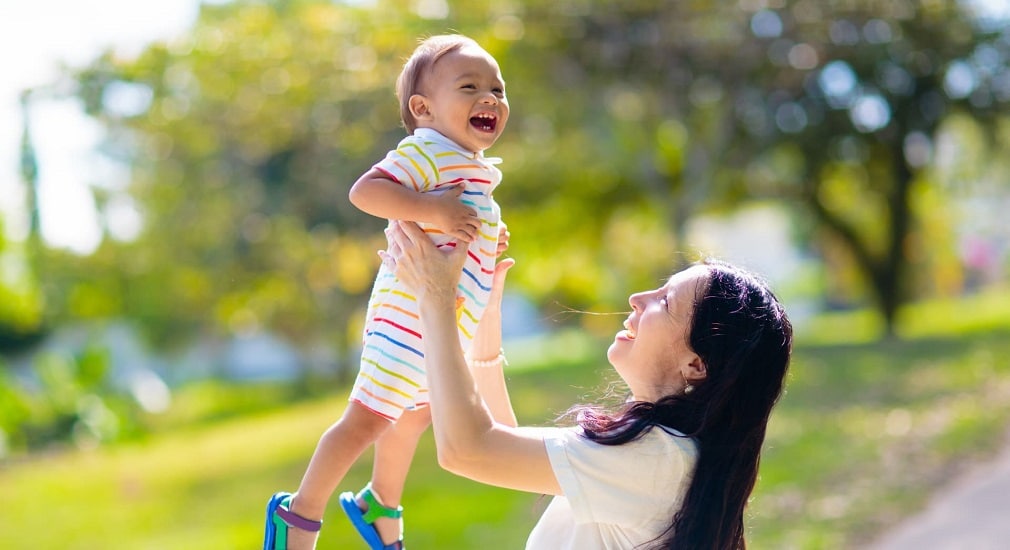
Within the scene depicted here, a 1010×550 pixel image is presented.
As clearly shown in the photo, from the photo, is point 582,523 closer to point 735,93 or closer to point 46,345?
point 735,93

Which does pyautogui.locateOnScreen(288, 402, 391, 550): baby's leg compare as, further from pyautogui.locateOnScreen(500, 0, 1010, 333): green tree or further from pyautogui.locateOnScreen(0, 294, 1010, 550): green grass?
pyautogui.locateOnScreen(500, 0, 1010, 333): green tree

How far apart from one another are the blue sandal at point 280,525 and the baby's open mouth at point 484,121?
2.09 ft

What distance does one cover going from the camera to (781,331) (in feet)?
5.63

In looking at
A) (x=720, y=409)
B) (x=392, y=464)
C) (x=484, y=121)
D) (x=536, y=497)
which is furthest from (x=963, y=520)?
(x=484, y=121)

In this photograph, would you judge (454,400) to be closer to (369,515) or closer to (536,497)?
(369,515)

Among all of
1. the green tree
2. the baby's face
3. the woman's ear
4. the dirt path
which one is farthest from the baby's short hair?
the green tree

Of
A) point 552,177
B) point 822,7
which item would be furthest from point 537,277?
point 822,7

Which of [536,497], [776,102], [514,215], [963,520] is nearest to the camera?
[536,497]

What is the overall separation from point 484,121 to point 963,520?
4593 mm

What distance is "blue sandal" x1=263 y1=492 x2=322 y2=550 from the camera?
163 centimetres

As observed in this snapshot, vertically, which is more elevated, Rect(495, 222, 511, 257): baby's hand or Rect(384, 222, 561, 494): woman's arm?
Rect(495, 222, 511, 257): baby's hand

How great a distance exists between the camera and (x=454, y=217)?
1603 mm

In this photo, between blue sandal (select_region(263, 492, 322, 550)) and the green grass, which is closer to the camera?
blue sandal (select_region(263, 492, 322, 550))

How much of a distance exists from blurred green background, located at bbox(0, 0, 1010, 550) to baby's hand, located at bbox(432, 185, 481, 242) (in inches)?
156
